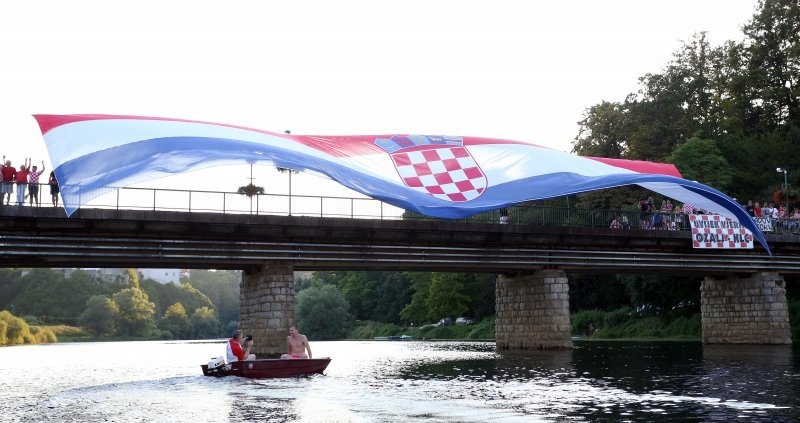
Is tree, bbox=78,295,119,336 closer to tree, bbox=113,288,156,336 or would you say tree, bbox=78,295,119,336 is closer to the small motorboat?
tree, bbox=113,288,156,336

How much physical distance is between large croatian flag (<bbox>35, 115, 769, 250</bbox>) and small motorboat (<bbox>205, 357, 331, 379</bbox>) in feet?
22.0

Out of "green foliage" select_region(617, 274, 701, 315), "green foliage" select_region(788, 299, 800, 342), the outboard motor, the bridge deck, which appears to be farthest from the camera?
"green foliage" select_region(617, 274, 701, 315)

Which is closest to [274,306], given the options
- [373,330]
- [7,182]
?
[7,182]

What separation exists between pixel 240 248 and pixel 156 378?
32.1ft

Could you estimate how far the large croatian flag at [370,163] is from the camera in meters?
32.7

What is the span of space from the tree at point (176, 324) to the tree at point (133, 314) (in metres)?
7.13

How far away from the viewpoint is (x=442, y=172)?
40.3 m

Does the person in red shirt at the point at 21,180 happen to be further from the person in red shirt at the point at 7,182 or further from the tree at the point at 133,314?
the tree at the point at 133,314

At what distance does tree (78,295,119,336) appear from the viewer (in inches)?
5881

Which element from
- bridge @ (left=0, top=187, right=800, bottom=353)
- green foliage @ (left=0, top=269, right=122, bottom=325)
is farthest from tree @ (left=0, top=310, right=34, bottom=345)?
bridge @ (left=0, top=187, right=800, bottom=353)

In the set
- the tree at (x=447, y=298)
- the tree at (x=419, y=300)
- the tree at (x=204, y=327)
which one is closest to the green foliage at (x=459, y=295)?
the tree at (x=447, y=298)

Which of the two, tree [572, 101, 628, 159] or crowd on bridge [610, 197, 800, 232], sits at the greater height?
tree [572, 101, 628, 159]

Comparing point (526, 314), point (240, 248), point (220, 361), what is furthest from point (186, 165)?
point (526, 314)

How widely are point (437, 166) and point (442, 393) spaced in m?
14.3
